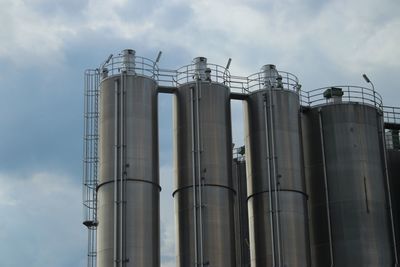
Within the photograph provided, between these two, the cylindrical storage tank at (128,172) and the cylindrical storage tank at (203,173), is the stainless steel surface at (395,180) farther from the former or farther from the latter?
the cylindrical storage tank at (128,172)

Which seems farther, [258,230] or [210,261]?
[258,230]

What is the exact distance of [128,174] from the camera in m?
39.1

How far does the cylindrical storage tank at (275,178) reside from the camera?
133 feet

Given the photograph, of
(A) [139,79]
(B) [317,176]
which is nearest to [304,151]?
(B) [317,176]

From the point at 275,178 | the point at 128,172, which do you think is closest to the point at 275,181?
the point at 275,178

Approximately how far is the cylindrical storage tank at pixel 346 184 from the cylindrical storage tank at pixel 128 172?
10.0 m

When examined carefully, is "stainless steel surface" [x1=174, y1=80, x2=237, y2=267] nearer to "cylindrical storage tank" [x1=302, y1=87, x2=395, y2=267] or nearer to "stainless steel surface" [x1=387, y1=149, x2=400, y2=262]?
"cylindrical storage tank" [x1=302, y1=87, x2=395, y2=267]

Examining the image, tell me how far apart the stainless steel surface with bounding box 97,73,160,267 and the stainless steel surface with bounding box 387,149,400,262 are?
1481 centimetres

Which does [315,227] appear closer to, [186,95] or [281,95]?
[281,95]

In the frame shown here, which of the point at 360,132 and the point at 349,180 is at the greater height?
the point at 360,132

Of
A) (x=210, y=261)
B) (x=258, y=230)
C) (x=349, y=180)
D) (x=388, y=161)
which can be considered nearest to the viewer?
(x=210, y=261)

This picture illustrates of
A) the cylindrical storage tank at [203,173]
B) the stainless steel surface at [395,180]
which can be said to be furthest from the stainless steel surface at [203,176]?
the stainless steel surface at [395,180]

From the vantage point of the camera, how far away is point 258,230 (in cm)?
4144

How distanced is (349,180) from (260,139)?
5817 millimetres
